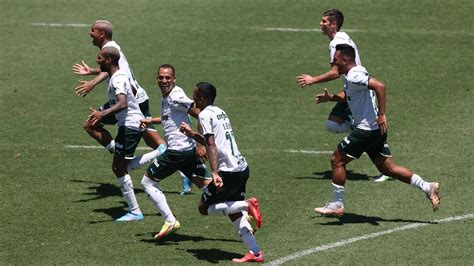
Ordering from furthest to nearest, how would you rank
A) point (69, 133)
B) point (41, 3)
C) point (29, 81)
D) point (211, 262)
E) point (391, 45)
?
1. point (41, 3)
2. point (391, 45)
3. point (29, 81)
4. point (69, 133)
5. point (211, 262)

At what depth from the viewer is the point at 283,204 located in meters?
18.2

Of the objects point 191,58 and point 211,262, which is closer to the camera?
point 211,262

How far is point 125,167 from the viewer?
1788 cm

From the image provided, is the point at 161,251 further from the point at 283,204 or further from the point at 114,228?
the point at 283,204

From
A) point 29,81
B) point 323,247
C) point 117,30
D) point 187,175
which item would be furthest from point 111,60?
point 117,30

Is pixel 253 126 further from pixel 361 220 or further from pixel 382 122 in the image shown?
pixel 382 122

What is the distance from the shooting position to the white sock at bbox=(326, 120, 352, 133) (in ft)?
66.0

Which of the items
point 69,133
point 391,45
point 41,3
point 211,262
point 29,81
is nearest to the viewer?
point 211,262

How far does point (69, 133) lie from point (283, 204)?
18.8 ft

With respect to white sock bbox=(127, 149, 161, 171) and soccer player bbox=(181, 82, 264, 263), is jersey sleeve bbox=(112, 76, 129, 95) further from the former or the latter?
soccer player bbox=(181, 82, 264, 263)

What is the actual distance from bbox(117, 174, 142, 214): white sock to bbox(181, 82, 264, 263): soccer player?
7.53 ft

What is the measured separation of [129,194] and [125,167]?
0.46 metres

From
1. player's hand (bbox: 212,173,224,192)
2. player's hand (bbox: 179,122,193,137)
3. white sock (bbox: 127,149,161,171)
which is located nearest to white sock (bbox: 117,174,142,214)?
white sock (bbox: 127,149,161,171)

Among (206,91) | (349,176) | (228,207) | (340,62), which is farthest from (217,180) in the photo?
(349,176)
